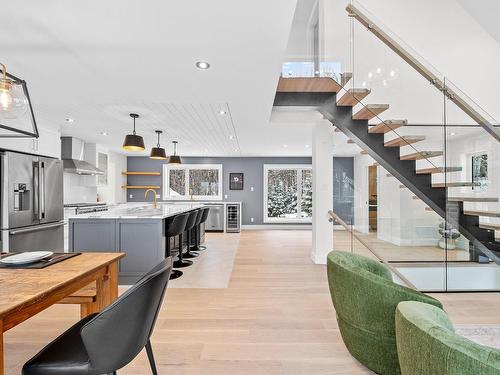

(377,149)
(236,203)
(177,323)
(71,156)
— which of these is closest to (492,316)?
(377,149)

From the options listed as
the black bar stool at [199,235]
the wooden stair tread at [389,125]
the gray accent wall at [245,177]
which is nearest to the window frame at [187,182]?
the gray accent wall at [245,177]

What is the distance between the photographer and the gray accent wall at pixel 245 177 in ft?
30.8

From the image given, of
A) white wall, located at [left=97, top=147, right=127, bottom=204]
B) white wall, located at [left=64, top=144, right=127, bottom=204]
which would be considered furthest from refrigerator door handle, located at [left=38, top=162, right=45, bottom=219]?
white wall, located at [left=97, top=147, right=127, bottom=204]

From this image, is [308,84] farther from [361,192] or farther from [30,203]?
[30,203]

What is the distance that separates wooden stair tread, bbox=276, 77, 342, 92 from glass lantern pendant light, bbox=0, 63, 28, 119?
2.92 metres

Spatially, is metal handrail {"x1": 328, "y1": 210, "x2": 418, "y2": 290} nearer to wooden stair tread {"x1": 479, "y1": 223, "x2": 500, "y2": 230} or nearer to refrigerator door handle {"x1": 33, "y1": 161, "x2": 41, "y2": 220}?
wooden stair tread {"x1": 479, "y1": 223, "x2": 500, "y2": 230}

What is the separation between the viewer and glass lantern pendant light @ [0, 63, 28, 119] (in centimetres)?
161

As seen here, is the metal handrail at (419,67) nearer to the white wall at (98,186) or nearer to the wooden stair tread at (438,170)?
the wooden stair tread at (438,170)

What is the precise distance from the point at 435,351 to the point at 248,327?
186 centimetres

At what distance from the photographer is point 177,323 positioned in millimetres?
2648

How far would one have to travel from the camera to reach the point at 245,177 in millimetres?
9445

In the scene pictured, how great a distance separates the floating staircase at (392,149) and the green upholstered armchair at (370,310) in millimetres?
2151

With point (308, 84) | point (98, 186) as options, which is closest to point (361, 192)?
point (308, 84)

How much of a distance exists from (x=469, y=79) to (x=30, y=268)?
643cm
